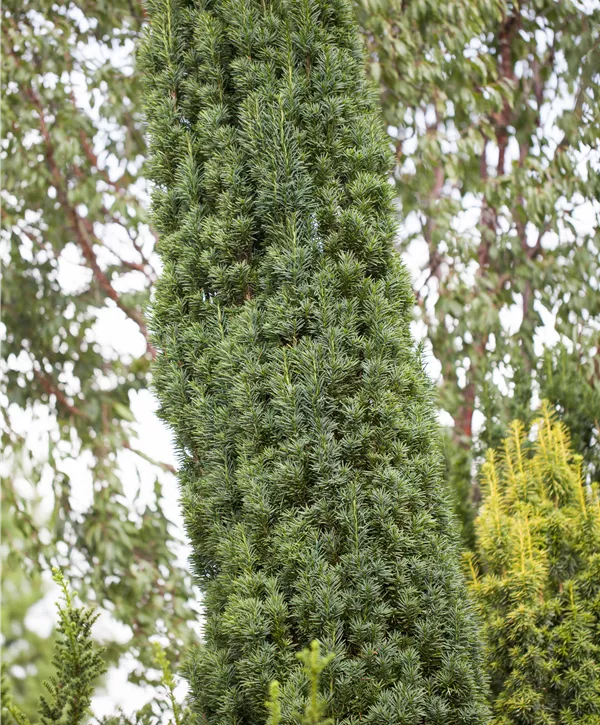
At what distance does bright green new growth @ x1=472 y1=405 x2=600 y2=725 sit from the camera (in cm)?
280

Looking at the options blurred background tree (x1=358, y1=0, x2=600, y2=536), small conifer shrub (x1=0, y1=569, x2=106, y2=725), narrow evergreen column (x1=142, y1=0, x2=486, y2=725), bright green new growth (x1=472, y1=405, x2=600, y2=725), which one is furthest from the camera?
blurred background tree (x1=358, y1=0, x2=600, y2=536)

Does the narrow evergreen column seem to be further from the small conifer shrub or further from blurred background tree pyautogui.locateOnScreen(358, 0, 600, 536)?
blurred background tree pyautogui.locateOnScreen(358, 0, 600, 536)

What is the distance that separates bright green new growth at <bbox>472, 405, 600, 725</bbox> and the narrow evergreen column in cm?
58

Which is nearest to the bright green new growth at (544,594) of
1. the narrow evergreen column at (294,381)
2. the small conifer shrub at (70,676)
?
the narrow evergreen column at (294,381)

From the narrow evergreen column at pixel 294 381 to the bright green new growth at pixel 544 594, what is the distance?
0.58 m

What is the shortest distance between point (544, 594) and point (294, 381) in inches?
55.1

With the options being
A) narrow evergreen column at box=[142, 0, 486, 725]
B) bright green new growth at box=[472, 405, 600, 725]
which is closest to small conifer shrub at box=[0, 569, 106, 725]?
narrow evergreen column at box=[142, 0, 486, 725]

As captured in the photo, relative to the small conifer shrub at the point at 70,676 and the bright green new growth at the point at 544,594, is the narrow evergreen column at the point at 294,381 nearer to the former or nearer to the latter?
the small conifer shrub at the point at 70,676

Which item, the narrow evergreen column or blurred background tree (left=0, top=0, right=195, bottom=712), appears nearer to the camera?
the narrow evergreen column

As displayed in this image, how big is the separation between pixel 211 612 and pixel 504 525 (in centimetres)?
130

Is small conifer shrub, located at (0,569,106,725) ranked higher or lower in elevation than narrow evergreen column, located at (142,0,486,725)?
lower

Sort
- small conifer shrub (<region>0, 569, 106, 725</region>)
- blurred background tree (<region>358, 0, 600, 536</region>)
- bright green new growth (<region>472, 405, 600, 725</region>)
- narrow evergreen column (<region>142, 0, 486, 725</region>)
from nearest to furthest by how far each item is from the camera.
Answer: small conifer shrub (<region>0, 569, 106, 725</region>)
narrow evergreen column (<region>142, 0, 486, 725</region>)
bright green new growth (<region>472, 405, 600, 725</region>)
blurred background tree (<region>358, 0, 600, 536</region>)

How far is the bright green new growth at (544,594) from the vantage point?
2797mm

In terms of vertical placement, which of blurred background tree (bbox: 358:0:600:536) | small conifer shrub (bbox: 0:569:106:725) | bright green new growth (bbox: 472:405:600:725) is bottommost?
small conifer shrub (bbox: 0:569:106:725)
